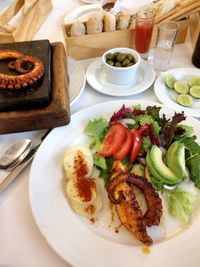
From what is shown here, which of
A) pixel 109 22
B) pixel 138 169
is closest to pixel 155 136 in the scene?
pixel 138 169

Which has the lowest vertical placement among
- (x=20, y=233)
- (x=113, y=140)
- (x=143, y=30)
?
(x=20, y=233)

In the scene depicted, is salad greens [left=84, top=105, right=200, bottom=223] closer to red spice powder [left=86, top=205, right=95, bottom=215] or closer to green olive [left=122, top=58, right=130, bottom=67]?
red spice powder [left=86, top=205, right=95, bottom=215]

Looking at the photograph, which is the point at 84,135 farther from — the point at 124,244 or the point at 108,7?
the point at 108,7

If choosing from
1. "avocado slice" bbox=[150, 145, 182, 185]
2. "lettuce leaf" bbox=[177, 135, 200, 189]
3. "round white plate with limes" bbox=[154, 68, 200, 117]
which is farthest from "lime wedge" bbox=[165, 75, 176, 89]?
"avocado slice" bbox=[150, 145, 182, 185]

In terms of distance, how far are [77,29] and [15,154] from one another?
812mm

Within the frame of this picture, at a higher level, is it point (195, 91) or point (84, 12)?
point (84, 12)

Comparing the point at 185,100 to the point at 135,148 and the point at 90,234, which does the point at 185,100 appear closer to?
the point at 135,148

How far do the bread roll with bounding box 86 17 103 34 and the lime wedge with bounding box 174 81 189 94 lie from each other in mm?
546

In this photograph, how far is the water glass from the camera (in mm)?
1396

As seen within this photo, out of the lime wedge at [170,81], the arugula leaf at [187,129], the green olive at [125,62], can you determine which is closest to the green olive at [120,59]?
the green olive at [125,62]

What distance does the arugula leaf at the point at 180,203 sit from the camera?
0.85 meters

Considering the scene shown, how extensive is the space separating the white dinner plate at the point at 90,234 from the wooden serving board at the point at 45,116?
0.42 ft

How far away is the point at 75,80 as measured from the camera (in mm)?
1309

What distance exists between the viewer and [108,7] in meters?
1.67
